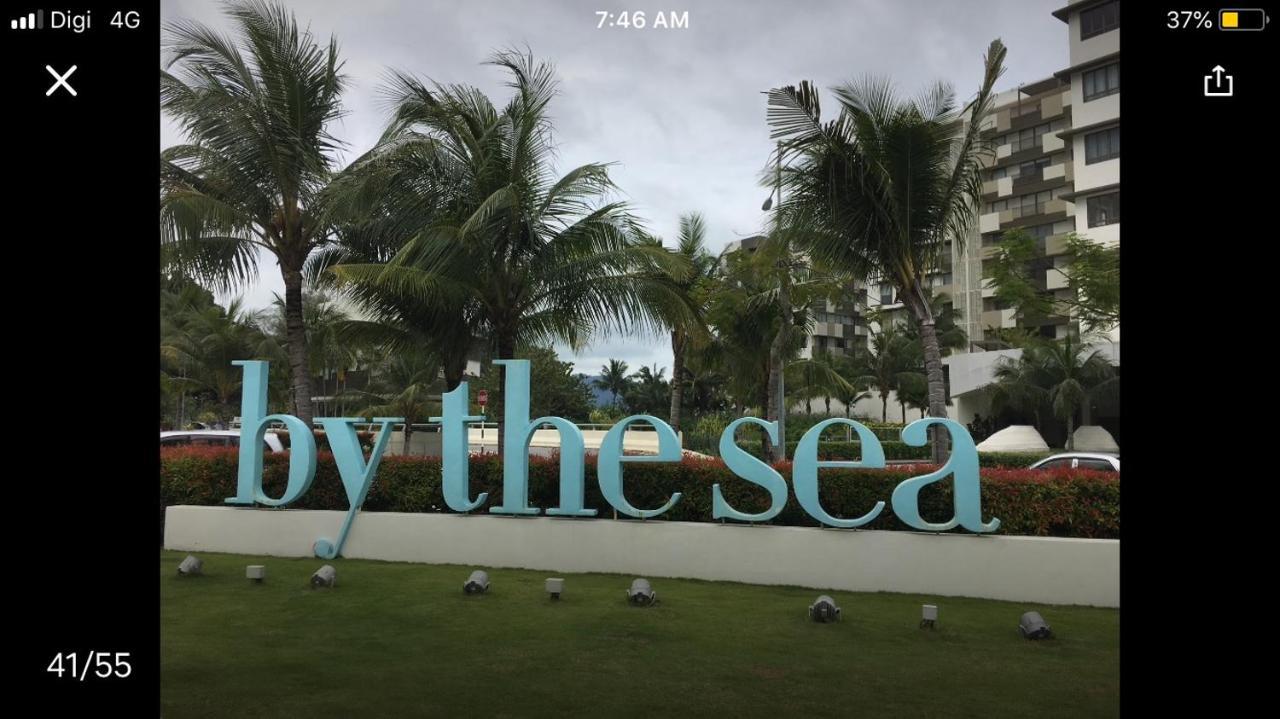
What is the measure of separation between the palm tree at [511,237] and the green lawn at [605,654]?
515cm

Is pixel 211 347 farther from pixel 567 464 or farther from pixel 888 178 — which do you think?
pixel 888 178

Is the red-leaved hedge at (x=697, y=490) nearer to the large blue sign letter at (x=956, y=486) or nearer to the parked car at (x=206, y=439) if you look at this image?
the large blue sign letter at (x=956, y=486)

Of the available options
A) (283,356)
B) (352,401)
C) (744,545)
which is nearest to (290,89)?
(744,545)

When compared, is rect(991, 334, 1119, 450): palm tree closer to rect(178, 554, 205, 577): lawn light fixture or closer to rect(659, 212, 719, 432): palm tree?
rect(659, 212, 719, 432): palm tree

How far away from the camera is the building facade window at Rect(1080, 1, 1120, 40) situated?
32.6 m

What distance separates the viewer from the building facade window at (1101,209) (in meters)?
36.1

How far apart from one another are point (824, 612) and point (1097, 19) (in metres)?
34.8

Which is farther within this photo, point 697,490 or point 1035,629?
point 697,490

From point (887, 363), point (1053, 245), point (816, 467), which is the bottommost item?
point (816, 467)

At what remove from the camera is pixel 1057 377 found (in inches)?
1330

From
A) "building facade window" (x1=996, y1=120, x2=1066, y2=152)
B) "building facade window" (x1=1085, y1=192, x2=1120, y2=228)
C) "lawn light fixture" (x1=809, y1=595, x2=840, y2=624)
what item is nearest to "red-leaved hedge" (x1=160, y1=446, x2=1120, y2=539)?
"lawn light fixture" (x1=809, y1=595, x2=840, y2=624)

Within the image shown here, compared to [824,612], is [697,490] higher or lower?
higher
